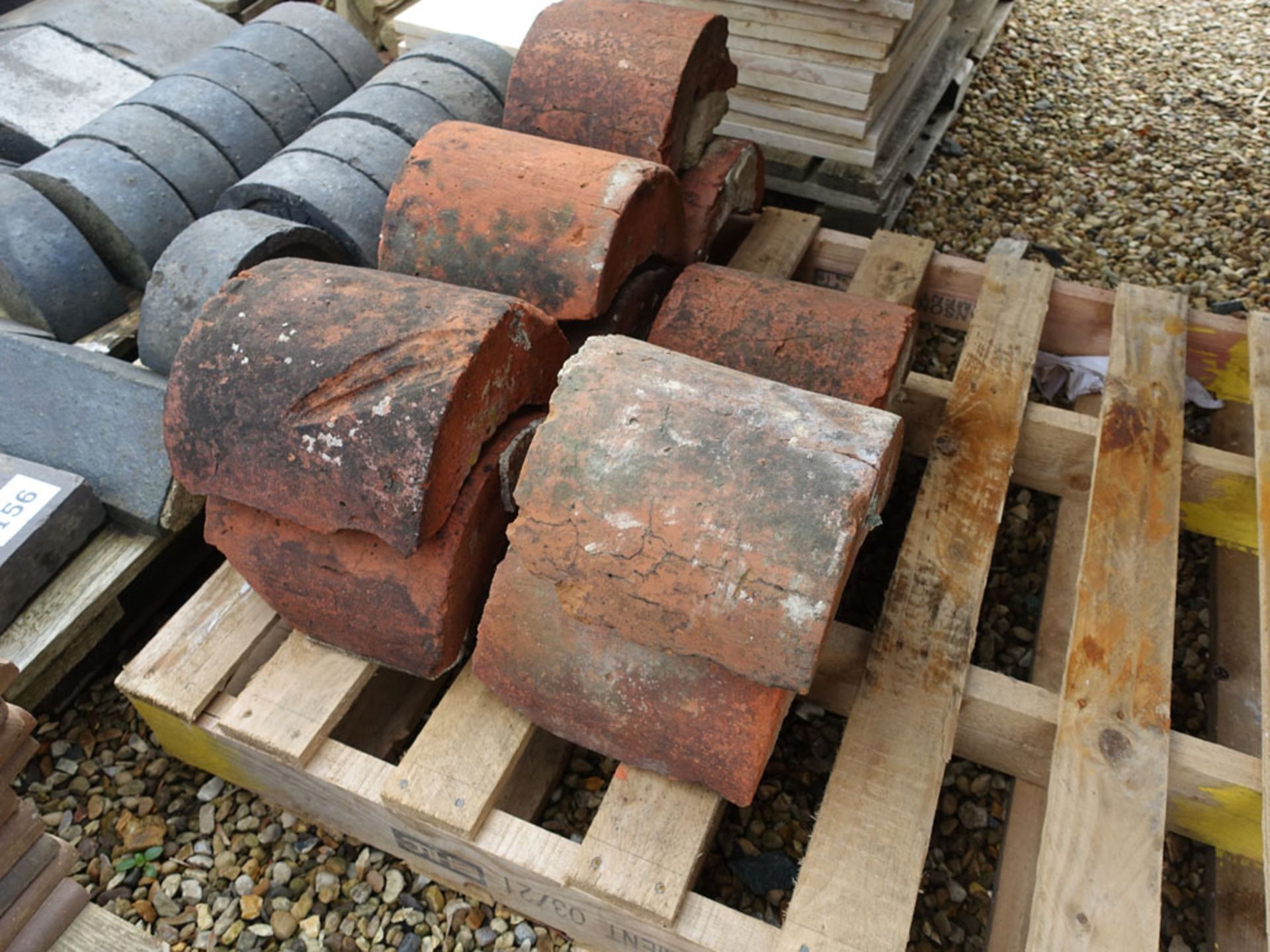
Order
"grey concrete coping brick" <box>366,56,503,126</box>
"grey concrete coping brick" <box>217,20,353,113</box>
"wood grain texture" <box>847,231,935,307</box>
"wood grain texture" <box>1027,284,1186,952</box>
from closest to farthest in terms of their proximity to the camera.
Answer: "wood grain texture" <box>1027,284,1186,952</box> < "wood grain texture" <box>847,231,935,307</box> < "grey concrete coping brick" <box>366,56,503,126</box> < "grey concrete coping brick" <box>217,20,353,113</box>

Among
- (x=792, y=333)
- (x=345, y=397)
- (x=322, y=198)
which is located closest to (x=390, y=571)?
(x=345, y=397)

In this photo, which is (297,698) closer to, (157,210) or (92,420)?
(92,420)

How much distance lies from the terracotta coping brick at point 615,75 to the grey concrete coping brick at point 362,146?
421 mm

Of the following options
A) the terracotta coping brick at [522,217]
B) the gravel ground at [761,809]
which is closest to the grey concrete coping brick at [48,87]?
the terracotta coping brick at [522,217]

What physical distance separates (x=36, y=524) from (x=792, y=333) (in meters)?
1.75

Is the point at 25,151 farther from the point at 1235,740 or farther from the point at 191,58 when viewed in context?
the point at 1235,740

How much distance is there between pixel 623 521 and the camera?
1.47 metres

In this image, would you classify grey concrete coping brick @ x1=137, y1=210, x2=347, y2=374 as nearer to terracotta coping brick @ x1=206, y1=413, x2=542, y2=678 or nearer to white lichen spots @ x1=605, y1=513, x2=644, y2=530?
terracotta coping brick @ x1=206, y1=413, x2=542, y2=678

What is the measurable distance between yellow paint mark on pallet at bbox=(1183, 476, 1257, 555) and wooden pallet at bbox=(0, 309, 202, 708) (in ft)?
8.33

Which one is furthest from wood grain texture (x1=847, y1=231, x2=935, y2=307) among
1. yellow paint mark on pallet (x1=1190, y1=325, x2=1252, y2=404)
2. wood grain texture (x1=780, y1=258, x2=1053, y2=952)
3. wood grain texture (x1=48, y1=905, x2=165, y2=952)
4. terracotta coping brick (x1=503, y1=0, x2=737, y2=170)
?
wood grain texture (x1=48, y1=905, x2=165, y2=952)

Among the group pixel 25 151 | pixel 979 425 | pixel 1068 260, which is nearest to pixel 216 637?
pixel 979 425

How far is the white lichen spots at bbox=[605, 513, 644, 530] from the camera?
1.46 m

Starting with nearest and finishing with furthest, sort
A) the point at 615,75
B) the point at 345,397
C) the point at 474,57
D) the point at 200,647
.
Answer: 1. the point at 345,397
2. the point at 200,647
3. the point at 615,75
4. the point at 474,57

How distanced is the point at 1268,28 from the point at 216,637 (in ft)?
20.6
